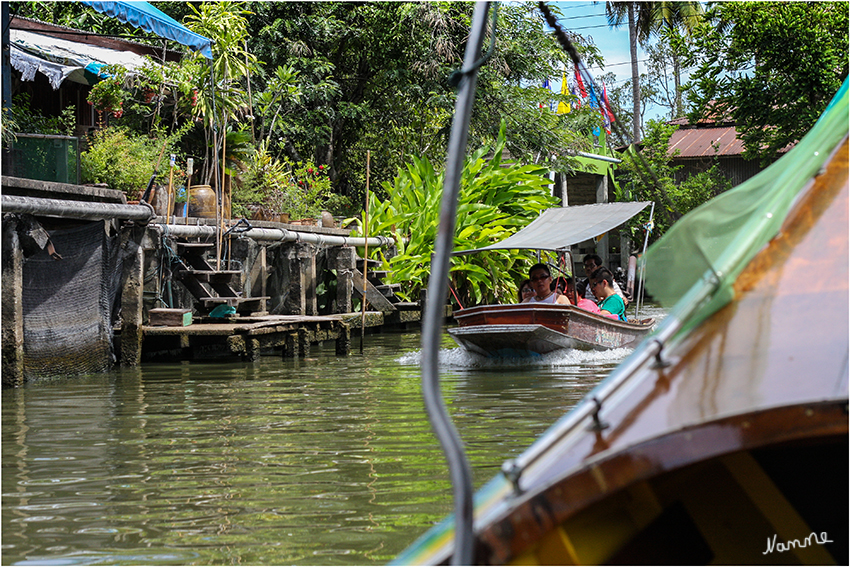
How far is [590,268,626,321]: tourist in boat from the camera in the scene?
11.9 metres

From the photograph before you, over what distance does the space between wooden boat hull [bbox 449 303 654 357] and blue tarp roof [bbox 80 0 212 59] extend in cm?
617

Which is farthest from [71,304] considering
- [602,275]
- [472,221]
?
[472,221]

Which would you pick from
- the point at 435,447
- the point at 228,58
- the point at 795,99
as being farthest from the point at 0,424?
the point at 795,99

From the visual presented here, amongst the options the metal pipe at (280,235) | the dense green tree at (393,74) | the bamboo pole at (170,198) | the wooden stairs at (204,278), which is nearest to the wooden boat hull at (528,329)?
the metal pipe at (280,235)

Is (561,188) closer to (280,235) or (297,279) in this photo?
(297,279)

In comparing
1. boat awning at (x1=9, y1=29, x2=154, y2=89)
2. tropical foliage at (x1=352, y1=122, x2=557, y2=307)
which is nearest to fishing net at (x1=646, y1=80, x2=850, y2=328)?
boat awning at (x1=9, y1=29, x2=154, y2=89)

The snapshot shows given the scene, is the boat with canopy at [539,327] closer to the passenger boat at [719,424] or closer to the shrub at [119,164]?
the shrub at [119,164]

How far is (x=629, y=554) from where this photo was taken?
6.45 ft

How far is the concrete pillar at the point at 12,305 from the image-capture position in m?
8.89

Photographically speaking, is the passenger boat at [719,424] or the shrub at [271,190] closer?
the passenger boat at [719,424]

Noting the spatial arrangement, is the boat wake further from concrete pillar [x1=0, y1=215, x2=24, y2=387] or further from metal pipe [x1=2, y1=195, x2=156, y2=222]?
concrete pillar [x1=0, y1=215, x2=24, y2=387]

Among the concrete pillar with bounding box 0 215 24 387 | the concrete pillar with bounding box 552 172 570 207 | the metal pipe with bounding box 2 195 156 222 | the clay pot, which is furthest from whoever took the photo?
the concrete pillar with bounding box 552 172 570 207

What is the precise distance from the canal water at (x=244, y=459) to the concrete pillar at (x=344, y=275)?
18.1ft

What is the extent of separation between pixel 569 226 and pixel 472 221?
528 centimetres
